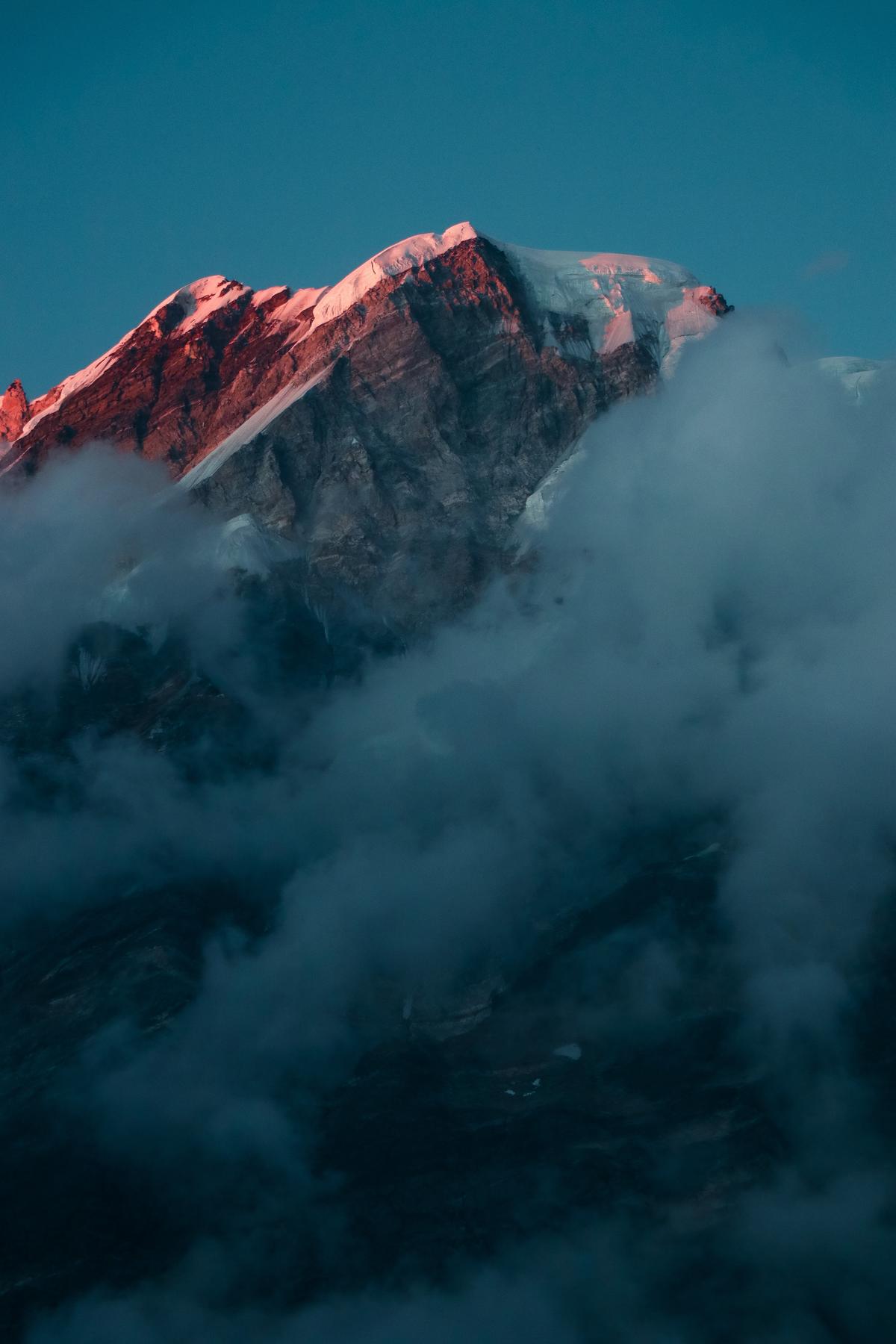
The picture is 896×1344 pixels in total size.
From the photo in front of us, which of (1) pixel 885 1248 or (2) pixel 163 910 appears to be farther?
(2) pixel 163 910

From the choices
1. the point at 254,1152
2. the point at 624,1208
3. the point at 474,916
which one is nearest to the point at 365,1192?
the point at 254,1152

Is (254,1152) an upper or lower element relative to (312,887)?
lower

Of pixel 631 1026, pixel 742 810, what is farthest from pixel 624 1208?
pixel 742 810

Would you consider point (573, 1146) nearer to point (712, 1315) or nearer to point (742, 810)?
point (712, 1315)

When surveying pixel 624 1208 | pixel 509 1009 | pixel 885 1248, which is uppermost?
pixel 509 1009

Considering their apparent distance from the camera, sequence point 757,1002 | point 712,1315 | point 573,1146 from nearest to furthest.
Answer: point 712,1315 < point 573,1146 < point 757,1002

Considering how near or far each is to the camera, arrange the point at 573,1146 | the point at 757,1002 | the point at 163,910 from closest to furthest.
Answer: the point at 573,1146, the point at 757,1002, the point at 163,910

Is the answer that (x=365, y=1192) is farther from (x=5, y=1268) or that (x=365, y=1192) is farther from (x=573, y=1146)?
(x=5, y=1268)

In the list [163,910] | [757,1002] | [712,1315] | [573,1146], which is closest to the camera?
[712,1315]

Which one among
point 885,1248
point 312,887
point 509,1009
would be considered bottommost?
point 885,1248
